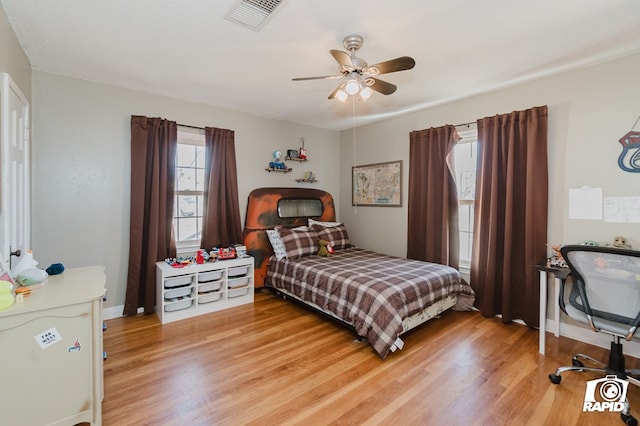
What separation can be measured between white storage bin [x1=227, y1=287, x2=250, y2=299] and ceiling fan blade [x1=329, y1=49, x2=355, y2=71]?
8.97 feet

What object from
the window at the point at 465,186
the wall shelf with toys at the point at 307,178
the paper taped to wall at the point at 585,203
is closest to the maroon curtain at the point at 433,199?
the window at the point at 465,186

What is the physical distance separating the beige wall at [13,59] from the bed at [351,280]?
2380 mm

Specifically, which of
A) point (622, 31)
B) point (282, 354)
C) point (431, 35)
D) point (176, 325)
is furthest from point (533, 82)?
point (176, 325)

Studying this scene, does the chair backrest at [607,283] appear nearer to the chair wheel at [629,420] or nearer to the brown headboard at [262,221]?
the chair wheel at [629,420]

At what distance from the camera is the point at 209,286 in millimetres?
3314

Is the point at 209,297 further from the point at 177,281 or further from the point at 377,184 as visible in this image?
the point at 377,184

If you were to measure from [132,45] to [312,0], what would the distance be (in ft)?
4.96

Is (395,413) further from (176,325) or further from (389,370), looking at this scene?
(176,325)

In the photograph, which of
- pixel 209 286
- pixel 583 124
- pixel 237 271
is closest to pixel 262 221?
pixel 237 271

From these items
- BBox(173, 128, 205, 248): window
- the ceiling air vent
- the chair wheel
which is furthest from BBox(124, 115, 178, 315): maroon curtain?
the chair wheel

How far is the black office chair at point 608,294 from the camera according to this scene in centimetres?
183

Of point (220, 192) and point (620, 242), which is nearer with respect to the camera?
point (620, 242)

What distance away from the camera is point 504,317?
9.75 feet

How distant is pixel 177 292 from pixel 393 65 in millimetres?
2980
